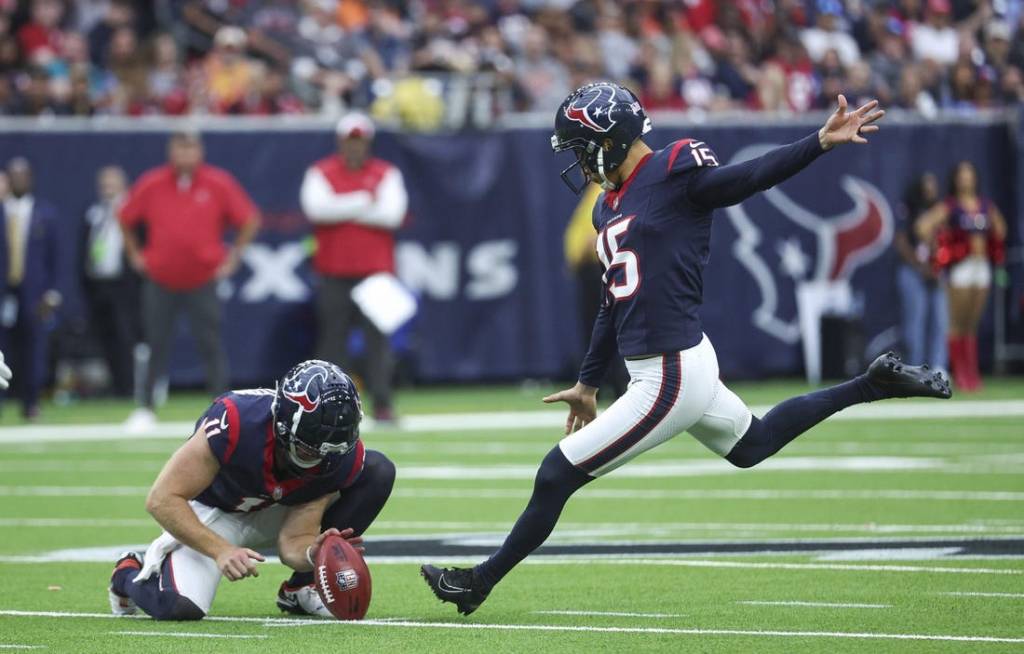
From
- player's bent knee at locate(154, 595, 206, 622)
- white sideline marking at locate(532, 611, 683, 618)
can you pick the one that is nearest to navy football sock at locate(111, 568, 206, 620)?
player's bent knee at locate(154, 595, 206, 622)

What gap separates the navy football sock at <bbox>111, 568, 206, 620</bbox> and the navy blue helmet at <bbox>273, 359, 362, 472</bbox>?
2.09 ft

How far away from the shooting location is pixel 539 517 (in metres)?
6.03

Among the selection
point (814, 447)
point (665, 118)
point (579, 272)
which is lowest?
point (814, 447)

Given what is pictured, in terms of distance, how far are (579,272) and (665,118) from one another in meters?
2.93

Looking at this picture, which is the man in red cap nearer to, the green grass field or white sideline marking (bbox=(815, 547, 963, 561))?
the green grass field

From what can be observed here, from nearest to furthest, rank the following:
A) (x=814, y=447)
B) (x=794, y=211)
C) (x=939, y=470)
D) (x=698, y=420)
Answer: (x=698, y=420) → (x=939, y=470) → (x=814, y=447) → (x=794, y=211)

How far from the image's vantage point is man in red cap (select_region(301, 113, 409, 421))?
13.5 m

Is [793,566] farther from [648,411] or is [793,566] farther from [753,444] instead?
[648,411]

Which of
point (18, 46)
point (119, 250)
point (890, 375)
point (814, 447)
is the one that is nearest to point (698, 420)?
point (890, 375)

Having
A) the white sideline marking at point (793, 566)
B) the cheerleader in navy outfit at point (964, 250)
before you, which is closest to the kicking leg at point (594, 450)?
the white sideline marking at point (793, 566)

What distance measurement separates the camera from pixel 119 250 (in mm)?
16250

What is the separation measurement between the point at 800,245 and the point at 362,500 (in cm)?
1157

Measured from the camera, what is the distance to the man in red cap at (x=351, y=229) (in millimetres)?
13484

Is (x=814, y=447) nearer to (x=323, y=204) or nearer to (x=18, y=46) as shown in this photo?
(x=323, y=204)
